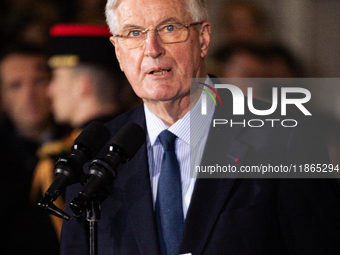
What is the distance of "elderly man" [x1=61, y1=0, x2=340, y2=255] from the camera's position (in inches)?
54.4

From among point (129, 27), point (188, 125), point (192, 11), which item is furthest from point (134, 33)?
point (188, 125)

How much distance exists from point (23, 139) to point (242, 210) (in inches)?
51.9

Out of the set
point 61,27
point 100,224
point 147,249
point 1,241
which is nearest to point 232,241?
point 147,249

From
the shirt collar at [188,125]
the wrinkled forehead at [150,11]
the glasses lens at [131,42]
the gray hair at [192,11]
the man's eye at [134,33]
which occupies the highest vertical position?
the gray hair at [192,11]

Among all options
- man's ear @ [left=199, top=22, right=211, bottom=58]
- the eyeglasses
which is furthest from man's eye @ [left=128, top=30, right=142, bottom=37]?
man's ear @ [left=199, top=22, right=211, bottom=58]

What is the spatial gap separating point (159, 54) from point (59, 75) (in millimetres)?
884

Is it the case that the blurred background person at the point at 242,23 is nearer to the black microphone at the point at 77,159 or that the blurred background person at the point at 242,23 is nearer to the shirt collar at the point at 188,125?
the shirt collar at the point at 188,125

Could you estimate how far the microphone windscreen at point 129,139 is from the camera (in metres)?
1.17

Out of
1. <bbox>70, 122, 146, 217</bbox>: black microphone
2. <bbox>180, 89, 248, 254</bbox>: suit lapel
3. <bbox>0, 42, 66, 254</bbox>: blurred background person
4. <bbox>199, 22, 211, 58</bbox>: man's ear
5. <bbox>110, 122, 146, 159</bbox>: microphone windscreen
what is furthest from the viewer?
<bbox>0, 42, 66, 254</bbox>: blurred background person

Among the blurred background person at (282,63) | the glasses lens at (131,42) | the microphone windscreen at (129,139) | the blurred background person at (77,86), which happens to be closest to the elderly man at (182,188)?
the glasses lens at (131,42)

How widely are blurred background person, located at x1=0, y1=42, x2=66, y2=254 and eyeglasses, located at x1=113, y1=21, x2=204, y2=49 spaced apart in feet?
2.60

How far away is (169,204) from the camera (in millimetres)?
1459

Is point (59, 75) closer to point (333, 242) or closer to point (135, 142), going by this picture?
point (135, 142)

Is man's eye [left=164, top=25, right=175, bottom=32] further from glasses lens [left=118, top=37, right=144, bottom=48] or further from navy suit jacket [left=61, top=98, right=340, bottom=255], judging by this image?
navy suit jacket [left=61, top=98, right=340, bottom=255]
